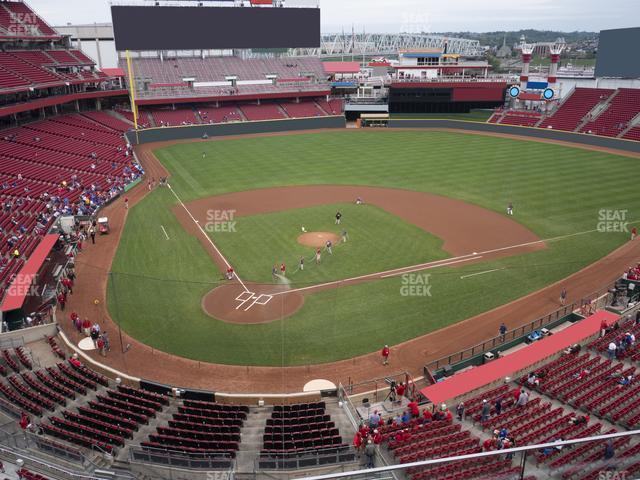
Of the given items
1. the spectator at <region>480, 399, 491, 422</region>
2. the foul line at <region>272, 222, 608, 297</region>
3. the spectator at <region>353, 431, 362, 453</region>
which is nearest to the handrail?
the spectator at <region>353, 431, 362, 453</region>

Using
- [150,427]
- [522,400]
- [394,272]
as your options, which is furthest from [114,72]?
[522,400]

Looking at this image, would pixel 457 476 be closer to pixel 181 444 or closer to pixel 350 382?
pixel 181 444

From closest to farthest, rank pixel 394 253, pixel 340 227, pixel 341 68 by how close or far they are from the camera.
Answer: pixel 394 253 → pixel 340 227 → pixel 341 68

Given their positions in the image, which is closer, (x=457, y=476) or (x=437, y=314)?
(x=457, y=476)

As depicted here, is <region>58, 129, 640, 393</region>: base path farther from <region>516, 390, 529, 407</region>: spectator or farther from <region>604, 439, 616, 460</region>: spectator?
<region>604, 439, 616, 460</region>: spectator

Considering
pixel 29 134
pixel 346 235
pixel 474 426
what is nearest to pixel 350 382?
pixel 474 426

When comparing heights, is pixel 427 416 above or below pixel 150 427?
above

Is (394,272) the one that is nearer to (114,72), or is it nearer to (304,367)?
(304,367)
